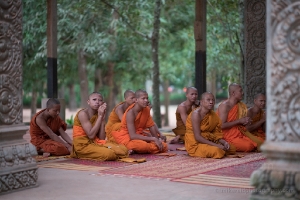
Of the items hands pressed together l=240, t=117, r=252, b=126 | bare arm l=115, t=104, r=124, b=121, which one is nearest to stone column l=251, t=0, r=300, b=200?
hands pressed together l=240, t=117, r=252, b=126

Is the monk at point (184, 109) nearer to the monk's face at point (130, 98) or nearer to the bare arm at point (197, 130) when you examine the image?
the monk's face at point (130, 98)

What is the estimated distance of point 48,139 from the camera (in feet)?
34.7

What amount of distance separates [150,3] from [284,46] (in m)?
14.7

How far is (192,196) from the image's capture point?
643 cm

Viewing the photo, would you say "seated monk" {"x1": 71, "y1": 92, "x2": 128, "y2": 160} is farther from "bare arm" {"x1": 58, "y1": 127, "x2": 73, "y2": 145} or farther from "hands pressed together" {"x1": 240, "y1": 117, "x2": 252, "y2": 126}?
"hands pressed together" {"x1": 240, "y1": 117, "x2": 252, "y2": 126}

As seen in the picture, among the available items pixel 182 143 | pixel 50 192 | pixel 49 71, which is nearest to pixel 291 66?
pixel 50 192

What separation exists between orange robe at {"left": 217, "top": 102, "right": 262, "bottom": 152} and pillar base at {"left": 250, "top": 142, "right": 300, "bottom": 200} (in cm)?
568

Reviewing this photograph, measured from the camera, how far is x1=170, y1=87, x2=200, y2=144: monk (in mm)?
11640

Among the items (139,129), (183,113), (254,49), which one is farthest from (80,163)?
(254,49)

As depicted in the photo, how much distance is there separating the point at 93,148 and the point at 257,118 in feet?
11.5

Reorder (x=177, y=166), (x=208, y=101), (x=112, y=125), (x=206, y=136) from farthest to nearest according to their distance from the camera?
(x=112, y=125) → (x=206, y=136) → (x=208, y=101) → (x=177, y=166)

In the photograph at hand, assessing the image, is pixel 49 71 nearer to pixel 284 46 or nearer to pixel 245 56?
pixel 245 56

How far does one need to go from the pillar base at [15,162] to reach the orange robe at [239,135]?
15.6 ft

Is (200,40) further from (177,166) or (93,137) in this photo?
(177,166)
